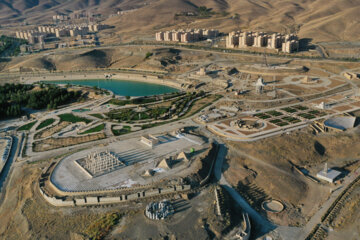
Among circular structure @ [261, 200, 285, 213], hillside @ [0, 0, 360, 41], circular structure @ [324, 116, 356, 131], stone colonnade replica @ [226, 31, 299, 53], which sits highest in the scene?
hillside @ [0, 0, 360, 41]

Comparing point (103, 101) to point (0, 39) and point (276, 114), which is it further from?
point (0, 39)

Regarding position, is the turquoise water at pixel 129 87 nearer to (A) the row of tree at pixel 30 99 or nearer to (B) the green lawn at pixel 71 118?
(A) the row of tree at pixel 30 99

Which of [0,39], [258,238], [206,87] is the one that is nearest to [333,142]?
[258,238]

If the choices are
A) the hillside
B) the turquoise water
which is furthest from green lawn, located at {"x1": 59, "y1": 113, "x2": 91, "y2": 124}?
the hillside

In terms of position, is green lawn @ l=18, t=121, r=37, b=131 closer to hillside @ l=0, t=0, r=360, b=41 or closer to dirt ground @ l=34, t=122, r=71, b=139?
dirt ground @ l=34, t=122, r=71, b=139

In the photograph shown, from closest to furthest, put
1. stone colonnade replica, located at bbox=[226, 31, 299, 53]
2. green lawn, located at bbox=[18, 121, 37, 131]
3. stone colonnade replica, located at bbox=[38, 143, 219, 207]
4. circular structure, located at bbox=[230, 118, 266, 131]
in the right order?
stone colonnade replica, located at bbox=[38, 143, 219, 207]
circular structure, located at bbox=[230, 118, 266, 131]
green lawn, located at bbox=[18, 121, 37, 131]
stone colonnade replica, located at bbox=[226, 31, 299, 53]

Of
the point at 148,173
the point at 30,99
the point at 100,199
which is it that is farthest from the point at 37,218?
the point at 30,99
